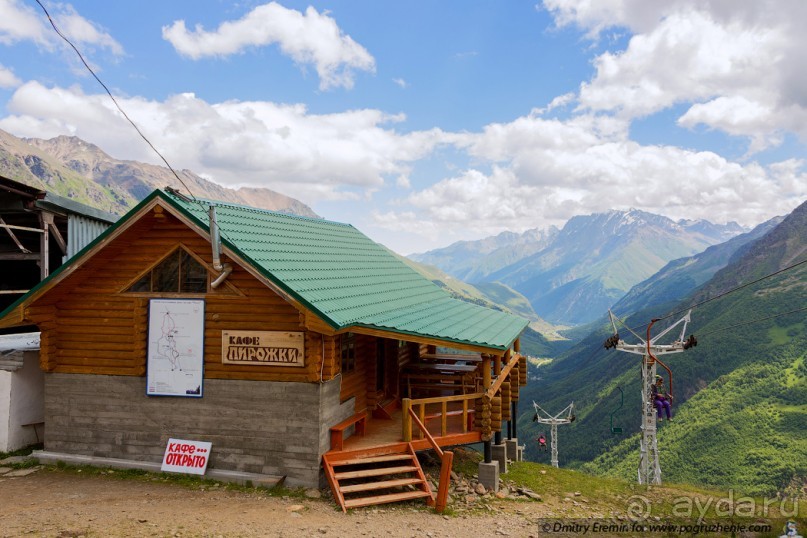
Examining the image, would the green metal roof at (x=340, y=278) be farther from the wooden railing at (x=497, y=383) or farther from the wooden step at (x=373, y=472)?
the wooden step at (x=373, y=472)

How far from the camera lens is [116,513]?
11.0 m

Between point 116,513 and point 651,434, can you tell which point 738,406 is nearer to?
point 651,434

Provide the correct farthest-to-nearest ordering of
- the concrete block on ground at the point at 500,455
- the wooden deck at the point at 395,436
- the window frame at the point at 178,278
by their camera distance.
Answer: the concrete block on ground at the point at 500,455
the wooden deck at the point at 395,436
the window frame at the point at 178,278

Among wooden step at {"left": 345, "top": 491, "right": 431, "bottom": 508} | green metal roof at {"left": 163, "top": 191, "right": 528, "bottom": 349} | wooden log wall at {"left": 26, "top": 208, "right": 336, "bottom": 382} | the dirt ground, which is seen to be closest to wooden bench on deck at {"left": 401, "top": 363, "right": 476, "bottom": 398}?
green metal roof at {"left": 163, "top": 191, "right": 528, "bottom": 349}

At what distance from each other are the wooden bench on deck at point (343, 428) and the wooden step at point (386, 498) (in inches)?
56.1

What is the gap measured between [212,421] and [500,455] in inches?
315

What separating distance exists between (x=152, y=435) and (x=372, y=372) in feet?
19.6

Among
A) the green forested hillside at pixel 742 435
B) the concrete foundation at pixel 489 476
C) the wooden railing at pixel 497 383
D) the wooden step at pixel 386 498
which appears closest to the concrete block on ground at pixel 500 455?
the concrete foundation at pixel 489 476

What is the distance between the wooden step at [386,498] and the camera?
11.7 meters

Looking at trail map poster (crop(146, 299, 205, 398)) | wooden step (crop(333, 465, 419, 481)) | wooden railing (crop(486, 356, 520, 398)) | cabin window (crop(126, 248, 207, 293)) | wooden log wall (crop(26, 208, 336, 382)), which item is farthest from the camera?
wooden railing (crop(486, 356, 520, 398))

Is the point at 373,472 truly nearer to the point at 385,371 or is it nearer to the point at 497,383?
the point at 497,383

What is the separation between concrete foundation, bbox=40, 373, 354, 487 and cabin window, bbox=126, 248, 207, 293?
226 cm

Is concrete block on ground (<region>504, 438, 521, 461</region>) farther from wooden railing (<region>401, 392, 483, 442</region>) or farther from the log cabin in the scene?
wooden railing (<region>401, 392, 483, 442</region>)

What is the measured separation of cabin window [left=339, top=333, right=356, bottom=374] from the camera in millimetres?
14311
